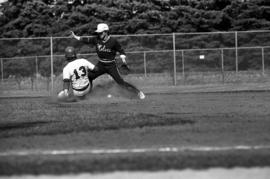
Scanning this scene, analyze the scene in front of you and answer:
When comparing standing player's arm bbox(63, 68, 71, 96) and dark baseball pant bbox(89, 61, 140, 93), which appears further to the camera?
dark baseball pant bbox(89, 61, 140, 93)

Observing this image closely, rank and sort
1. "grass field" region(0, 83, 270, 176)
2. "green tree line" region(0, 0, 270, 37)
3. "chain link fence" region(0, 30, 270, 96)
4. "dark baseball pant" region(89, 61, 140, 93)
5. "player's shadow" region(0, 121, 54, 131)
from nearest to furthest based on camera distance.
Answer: "grass field" region(0, 83, 270, 176), "player's shadow" region(0, 121, 54, 131), "dark baseball pant" region(89, 61, 140, 93), "chain link fence" region(0, 30, 270, 96), "green tree line" region(0, 0, 270, 37)

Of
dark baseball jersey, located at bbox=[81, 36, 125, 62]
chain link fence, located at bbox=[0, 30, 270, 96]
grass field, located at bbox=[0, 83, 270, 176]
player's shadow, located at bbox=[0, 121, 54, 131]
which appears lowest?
chain link fence, located at bbox=[0, 30, 270, 96]

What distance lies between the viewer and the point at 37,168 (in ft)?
16.3

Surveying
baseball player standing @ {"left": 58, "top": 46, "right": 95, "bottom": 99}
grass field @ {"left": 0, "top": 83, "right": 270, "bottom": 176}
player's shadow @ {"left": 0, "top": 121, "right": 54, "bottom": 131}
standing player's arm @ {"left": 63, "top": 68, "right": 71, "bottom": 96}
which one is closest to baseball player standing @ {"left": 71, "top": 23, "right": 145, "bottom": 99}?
baseball player standing @ {"left": 58, "top": 46, "right": 95, "bottom": 99}

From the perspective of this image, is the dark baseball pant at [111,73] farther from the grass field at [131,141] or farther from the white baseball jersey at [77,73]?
the grass field at [131,141]

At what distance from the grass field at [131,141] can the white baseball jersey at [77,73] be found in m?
3.84

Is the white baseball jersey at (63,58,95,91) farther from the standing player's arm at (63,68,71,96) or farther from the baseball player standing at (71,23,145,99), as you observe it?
the baseball player standing at (71,23,145,99)

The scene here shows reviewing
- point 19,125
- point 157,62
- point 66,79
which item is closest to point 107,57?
point 66,79

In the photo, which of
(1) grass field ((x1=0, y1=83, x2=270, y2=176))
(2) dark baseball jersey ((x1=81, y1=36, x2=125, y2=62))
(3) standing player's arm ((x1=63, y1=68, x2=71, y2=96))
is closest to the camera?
(1) grass field ((x1=0, y1=83, x2=270, y2=176))

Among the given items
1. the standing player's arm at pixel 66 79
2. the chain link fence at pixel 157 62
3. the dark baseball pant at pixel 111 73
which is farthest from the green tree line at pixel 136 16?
the standing player's arm at pixel 66 79

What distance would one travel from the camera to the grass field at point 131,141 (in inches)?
199

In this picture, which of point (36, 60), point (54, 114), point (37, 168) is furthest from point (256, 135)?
point (36, 60)

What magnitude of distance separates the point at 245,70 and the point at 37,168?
22.0 meters

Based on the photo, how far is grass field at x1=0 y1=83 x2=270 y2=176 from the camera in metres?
5.06
